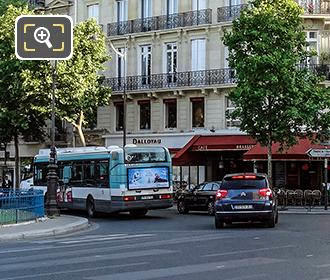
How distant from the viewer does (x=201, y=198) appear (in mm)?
30188

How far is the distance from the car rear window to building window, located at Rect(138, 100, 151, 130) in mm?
21722

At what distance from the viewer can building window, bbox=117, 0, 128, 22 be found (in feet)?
146

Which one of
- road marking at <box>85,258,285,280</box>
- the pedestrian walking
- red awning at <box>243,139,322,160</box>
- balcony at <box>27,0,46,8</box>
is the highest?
balcony at <box>27,0,46,8</box>

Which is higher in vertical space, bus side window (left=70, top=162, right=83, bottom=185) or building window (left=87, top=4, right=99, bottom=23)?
building window (left=87, top=4, right=99, bottom=23)

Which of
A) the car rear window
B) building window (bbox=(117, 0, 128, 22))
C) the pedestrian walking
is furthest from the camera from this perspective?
the pedestrian walking

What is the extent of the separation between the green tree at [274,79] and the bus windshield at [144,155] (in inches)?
239

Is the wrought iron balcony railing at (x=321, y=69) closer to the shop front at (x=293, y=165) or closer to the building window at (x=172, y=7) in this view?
the shop front at (x=293, y=165)

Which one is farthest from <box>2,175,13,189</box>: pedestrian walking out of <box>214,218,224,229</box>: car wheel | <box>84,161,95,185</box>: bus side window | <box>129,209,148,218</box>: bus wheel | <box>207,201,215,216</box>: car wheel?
<box>214,218,224,229</box>: car wheel

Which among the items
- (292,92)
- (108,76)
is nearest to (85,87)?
(108,76)

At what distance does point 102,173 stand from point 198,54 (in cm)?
1473

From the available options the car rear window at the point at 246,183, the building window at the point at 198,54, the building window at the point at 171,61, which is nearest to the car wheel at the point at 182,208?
the car rear window at the point at 246,183

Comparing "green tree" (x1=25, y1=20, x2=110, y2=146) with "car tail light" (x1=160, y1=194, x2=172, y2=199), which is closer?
"car tail light" (x1=160, y1=194, x2=172, y2=199)

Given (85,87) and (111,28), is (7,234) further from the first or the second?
(111,28)

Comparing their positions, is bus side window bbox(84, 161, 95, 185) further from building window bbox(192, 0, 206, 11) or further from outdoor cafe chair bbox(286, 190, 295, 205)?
building window bbox(192, 0, 206, 11)
